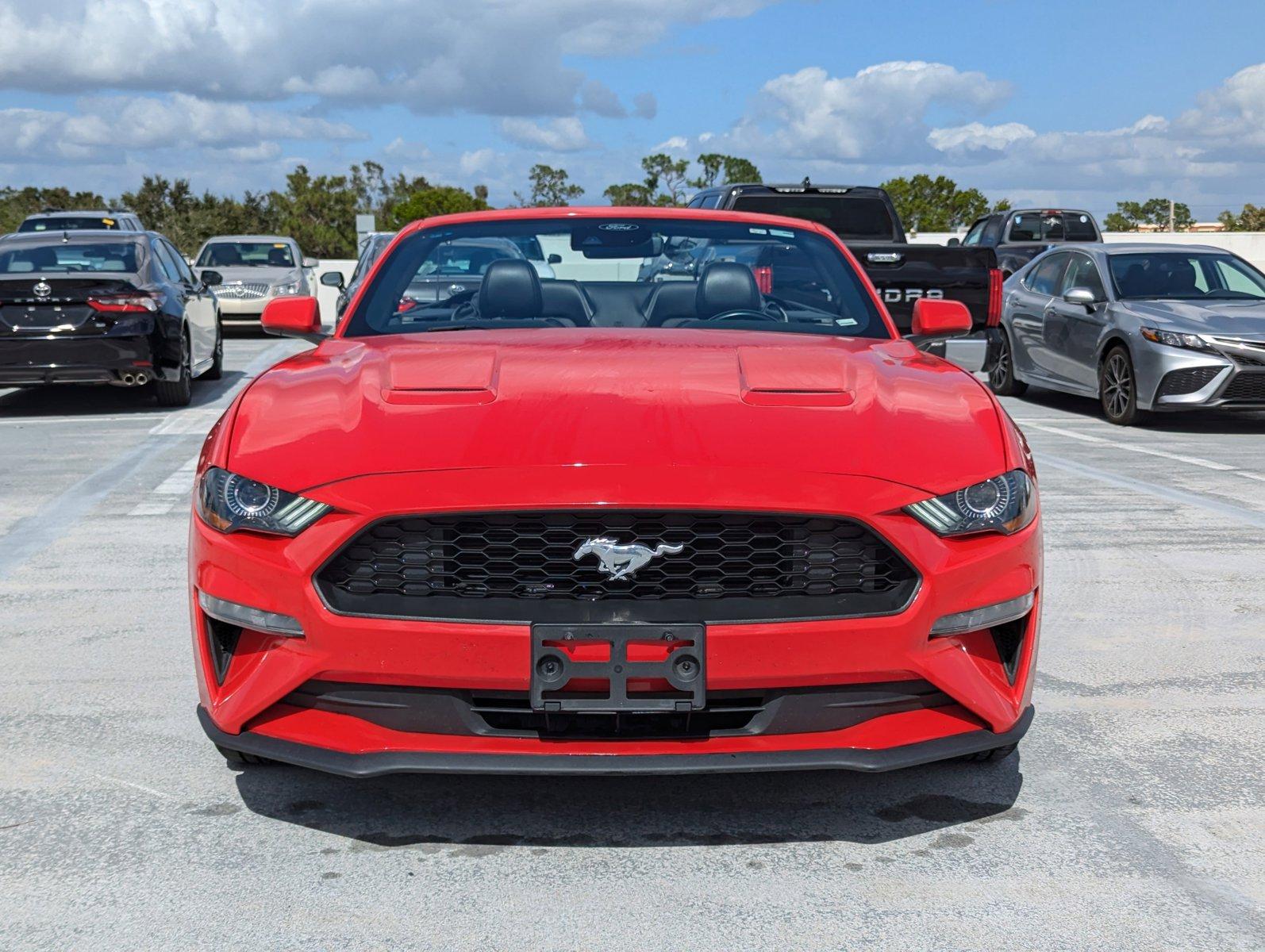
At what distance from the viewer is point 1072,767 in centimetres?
399

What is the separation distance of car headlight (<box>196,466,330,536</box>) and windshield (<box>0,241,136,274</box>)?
1011 centimetres

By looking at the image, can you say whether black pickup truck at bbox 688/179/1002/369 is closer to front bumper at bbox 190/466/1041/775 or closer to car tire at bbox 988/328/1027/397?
car tire at bbox 988/328/1027/397

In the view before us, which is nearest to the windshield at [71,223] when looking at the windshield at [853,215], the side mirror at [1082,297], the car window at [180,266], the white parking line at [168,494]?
the car window at [180,266]

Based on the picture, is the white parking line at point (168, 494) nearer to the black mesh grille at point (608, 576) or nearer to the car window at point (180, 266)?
the black mesh grille at point (608, 576)

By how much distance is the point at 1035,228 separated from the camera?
24953 millimetres

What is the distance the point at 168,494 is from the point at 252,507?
214 inches

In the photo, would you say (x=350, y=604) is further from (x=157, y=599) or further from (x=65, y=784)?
(x=157, y=599)

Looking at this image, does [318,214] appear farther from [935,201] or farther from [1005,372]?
[1005,372]

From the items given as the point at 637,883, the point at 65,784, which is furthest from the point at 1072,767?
the point at 65,784

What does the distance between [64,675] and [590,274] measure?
8.68ft

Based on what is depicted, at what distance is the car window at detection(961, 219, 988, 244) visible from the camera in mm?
26459

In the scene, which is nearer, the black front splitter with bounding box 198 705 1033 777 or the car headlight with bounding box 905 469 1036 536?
the black front splitter with bounding box 198 705 1033 777

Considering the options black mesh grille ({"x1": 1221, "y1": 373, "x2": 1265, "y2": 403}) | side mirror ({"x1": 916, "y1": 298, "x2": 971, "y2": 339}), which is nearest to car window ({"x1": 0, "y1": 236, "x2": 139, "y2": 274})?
black mesh grille ({"x1": 1221, "y1": 373, "x2": 1265, "y2": 403})

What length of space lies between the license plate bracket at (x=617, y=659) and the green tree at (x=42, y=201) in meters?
63.5
